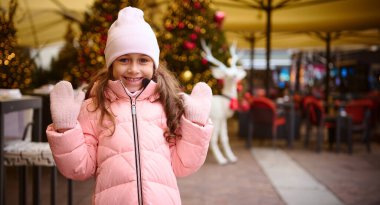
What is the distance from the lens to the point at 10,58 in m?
3.66

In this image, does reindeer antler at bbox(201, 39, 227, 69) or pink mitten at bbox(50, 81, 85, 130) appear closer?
pink mitten at bbox(50, 81, 85, 130)

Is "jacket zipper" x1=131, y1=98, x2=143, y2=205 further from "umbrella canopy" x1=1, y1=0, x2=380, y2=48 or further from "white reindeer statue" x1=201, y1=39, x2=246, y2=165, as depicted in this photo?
"umbrella canopy" x1=1, y1=0, x2=380, y2=48

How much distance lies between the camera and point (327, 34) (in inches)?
545

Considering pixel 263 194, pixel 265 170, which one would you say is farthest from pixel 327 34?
pixel 263 194

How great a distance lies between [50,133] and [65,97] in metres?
0.17

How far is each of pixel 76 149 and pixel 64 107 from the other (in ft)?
0.59

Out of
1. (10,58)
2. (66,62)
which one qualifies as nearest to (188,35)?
(66,62)

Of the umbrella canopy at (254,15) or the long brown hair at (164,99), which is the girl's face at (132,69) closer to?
the long brown hair at (164,99)

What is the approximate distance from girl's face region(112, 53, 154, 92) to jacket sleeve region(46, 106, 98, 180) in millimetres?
240

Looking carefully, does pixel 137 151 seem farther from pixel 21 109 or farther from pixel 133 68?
pixel 21 109

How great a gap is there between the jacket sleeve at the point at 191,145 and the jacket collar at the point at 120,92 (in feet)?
0.61

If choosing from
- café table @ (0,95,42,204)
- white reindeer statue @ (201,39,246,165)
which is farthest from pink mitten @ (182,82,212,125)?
white reindeer statue @ (201,39,246,165)

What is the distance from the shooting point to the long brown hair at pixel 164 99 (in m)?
1.96

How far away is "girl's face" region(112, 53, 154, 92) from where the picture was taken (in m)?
1.94
